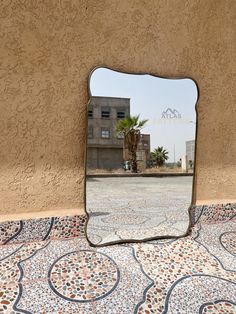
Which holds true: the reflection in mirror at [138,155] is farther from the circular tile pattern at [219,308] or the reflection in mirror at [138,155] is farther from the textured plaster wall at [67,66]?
the circular tile pattern at [219,308]

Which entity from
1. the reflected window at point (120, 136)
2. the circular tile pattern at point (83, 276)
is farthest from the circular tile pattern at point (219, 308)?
the reflected window at point (120, 136)

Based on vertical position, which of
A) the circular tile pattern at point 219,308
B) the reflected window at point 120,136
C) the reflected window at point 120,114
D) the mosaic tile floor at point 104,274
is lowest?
the circular tile pattern at point 219,308

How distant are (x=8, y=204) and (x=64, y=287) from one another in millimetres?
427

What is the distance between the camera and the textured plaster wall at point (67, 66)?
1.17 m

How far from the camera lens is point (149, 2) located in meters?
1.39

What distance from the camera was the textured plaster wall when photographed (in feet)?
3.85

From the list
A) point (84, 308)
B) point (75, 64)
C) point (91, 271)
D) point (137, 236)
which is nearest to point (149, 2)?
point (75, 64)

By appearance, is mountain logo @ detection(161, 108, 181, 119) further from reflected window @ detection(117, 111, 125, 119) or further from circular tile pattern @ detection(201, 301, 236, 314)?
circular tile pattern @ detection(201, 301, 236, 314)

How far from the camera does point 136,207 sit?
1416mm

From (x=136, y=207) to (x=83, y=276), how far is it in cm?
Answer: 46

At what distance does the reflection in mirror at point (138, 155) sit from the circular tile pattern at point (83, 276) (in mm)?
114

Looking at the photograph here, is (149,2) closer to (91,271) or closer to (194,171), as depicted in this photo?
(194,171)

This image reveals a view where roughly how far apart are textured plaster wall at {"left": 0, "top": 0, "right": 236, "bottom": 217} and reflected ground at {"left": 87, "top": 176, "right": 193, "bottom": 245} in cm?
10

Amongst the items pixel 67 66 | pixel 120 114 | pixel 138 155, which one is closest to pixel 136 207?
pixel 138 155
